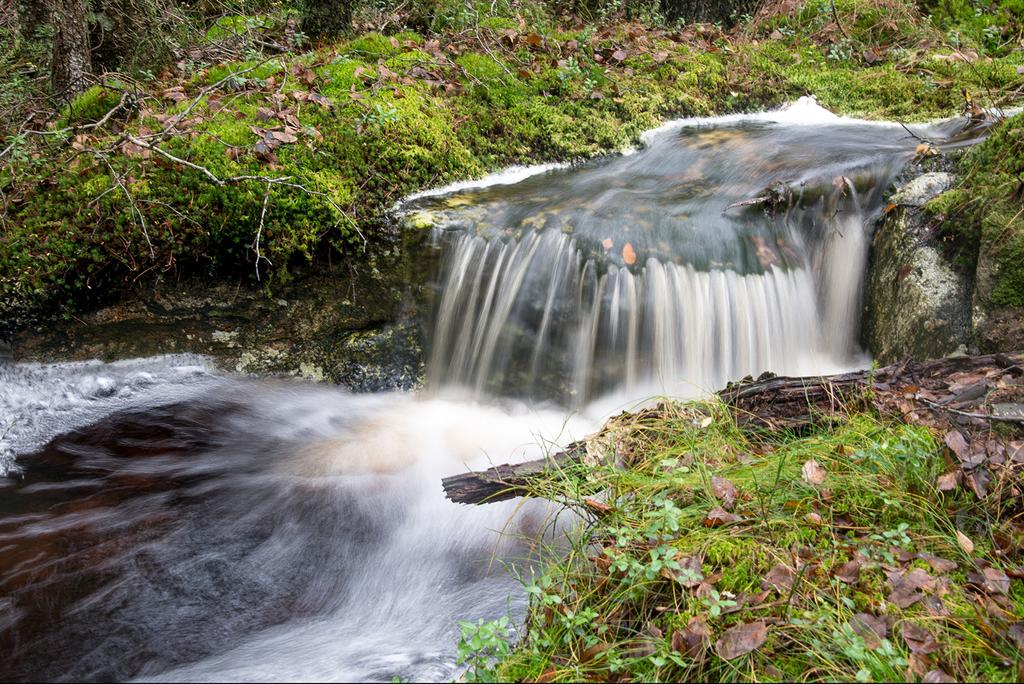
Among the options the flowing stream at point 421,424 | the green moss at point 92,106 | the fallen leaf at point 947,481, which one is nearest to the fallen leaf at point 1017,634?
the fallen leaf at point 947,481

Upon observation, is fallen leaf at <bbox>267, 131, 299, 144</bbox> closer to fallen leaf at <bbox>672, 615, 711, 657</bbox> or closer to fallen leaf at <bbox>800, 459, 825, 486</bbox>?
fallen leaf at <bbox>800, 459, 825, 486</bbox>

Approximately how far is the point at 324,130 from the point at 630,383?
3191mm

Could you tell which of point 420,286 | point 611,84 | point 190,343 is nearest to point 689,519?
point 420,286

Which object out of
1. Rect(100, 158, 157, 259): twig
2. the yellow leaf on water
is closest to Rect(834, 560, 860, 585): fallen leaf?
the yellow leaf on water

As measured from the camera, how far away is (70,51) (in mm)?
5848

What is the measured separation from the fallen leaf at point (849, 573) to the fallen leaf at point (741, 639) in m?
0.39

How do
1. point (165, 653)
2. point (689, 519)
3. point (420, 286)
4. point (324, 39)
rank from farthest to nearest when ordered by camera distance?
1. point (324, 39)
2. point (420, 286)
3. point (165, 653)
4. point (689, 519)

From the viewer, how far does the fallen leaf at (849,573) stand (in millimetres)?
2514

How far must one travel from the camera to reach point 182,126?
5.31 meters

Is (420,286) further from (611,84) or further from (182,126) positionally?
(611,84)

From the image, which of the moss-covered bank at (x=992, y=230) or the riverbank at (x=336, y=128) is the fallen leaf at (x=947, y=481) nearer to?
the moss-covered bank at (x=992, y=230)

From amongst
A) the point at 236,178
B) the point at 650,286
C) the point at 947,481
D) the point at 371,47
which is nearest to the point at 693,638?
the point at 947,481

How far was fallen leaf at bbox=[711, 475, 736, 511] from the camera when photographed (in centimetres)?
286

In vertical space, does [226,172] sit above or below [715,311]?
above
